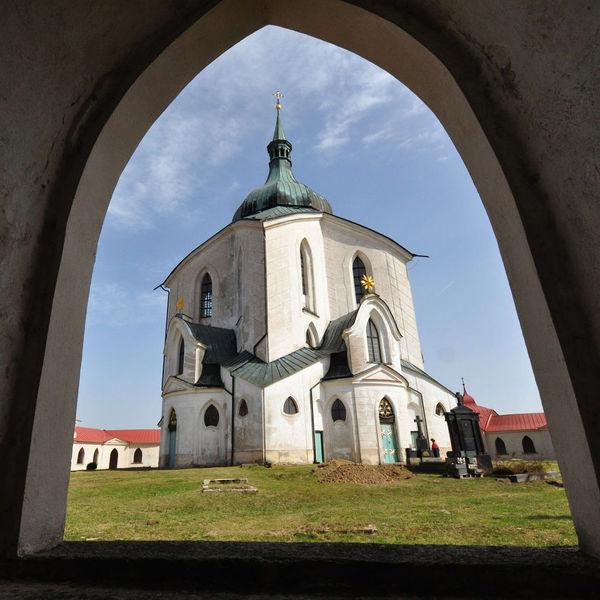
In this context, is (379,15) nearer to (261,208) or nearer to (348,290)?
(348,290)

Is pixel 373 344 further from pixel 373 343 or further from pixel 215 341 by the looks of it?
pixel 215 341

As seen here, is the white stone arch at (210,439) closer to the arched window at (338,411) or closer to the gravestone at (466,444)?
the arched window at (338,411)

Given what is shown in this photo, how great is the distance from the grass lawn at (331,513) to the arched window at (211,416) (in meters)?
8.64

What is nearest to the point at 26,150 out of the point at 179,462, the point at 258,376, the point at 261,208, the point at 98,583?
the point at 98,583

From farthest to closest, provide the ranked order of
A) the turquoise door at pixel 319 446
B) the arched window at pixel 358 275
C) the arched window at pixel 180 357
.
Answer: the arched window at pixel 358 275 → the arched window at pixel 180 357 → the turquoise door at pixel 319 446

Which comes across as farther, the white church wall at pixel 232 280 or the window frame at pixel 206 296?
the window frame at pixel 206 296

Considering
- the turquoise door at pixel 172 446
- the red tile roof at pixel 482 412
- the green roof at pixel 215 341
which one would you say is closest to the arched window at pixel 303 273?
the green roof at pixel 215 341

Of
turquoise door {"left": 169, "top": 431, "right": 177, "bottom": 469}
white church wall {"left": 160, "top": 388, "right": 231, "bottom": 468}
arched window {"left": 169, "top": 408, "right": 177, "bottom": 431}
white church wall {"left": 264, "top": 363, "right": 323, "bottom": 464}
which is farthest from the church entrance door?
arched window {"left": 169, "top": 408, "right": 177, "bottom": 431}

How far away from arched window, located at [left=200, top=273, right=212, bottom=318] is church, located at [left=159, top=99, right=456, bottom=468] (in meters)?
0.09

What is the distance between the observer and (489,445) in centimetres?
4084

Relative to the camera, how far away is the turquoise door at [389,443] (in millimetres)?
19562

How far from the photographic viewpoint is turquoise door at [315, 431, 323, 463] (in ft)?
64.8

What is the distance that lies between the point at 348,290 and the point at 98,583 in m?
25.3

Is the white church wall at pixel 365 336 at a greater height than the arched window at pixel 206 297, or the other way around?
the arched window at pixel 206 297
